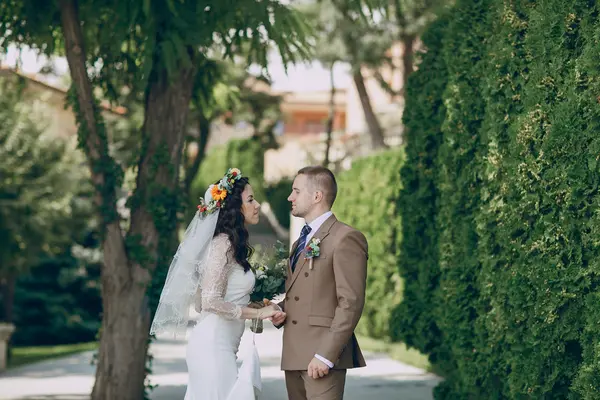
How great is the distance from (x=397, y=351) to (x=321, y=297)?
1030 cm

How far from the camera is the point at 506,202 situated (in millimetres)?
7973

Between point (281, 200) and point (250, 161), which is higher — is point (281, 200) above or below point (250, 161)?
below

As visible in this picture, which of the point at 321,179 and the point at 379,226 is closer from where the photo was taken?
the point at 321,179

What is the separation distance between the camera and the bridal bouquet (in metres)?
6.68

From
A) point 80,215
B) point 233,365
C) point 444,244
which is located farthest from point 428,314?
point 80,215

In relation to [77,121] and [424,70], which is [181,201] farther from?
[424,70]

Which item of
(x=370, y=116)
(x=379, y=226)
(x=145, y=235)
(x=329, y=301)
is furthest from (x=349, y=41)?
(x=329, y=301)

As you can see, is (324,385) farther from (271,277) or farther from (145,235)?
(145,235)

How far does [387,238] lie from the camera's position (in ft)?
56.6

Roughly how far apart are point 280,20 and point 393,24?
A: 21728mm

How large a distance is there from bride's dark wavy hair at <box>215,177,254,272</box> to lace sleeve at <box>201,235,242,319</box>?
0.06m

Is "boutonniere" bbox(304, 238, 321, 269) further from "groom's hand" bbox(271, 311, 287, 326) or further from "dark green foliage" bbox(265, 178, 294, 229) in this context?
"dark green foliage" bbox(265, 178, 294, 229)

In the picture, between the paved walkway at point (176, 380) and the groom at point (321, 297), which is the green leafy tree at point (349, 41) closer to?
the paved walkway at point (176, 380)

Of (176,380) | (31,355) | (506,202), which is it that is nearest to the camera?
(506,202)
